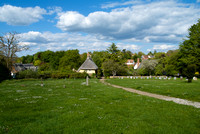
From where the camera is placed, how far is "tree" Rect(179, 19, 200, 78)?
48812 millimetres

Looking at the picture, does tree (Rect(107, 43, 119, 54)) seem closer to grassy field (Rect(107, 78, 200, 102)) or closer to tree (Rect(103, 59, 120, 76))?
tree (Rect(103, 59, 120, 76))

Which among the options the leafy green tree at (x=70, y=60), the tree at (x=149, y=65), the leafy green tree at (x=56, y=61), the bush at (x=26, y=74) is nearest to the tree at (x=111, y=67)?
the tree at (x=149, y=65)

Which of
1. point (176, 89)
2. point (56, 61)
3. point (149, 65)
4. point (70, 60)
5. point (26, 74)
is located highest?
point (56, 61)

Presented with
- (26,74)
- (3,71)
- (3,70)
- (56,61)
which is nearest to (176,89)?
(26,74)

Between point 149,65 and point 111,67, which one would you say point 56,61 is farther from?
point 149,65

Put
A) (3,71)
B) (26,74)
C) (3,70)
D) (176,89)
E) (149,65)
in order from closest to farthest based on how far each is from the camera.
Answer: (176,89) → (3,71) → (3,70) → (26,74) → (149,65)

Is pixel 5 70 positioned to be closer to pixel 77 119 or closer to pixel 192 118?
pixel 77 119

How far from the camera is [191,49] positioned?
171ft

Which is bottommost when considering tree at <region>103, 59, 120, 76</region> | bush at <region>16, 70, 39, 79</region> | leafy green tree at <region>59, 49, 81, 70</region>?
bush at <region>16, 70, 39, 79</region>

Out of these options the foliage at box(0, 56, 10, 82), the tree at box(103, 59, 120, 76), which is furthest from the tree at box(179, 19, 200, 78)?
the foliage at box(0, 56, 10, 82)

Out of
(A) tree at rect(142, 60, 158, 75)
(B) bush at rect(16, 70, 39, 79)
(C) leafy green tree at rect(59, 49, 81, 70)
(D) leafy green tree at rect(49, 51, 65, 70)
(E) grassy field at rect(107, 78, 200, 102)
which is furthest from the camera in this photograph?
(D) leafy green tree at rect(49, 51, 65, 70)

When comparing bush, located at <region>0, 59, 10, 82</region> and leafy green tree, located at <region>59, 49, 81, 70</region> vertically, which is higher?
leafy green tree, located at <region>59, 49, 81, 70</region>

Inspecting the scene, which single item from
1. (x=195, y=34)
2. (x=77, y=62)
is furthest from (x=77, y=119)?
(x=77, y=62)

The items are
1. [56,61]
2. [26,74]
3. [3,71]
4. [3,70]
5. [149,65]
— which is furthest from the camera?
[56,61]
